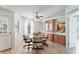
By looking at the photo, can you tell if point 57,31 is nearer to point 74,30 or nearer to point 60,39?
point 60,39

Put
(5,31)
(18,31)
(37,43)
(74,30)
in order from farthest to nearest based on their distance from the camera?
(5,31) → (37,43) → (74,30) → (18,31)

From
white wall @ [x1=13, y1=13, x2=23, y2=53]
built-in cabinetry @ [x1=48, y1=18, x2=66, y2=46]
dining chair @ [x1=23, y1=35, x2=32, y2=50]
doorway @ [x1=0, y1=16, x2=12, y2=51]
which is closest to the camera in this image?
white wall @ [x1=13, y1=13, x2=23, y2=53]

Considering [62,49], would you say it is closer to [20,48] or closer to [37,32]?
[37,32]

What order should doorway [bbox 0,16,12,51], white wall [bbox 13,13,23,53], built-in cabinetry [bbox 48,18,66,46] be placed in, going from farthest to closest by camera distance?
doorway [bbox 0,16,12,51]
built-in cabinetry [bbox 48,18,66,46]
white wall [bbox 13,13,23,53]

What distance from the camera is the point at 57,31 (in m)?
5.17

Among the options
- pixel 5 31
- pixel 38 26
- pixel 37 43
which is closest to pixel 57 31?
pixel 38 26

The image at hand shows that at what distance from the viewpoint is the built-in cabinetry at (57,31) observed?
5.06 m

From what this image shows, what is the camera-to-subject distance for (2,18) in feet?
18.1

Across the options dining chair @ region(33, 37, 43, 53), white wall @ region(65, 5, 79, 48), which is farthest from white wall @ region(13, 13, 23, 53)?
white wall @ region(65, 5, 79, 48)

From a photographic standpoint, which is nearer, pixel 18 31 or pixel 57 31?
pixel 18 31

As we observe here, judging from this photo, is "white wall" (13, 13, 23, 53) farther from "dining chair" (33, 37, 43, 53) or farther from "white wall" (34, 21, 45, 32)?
"dining chair" (33, 37, 43, 53)

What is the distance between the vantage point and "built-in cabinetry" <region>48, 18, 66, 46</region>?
5.06 metres

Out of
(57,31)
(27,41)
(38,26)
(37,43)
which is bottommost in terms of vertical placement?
(37,43)
